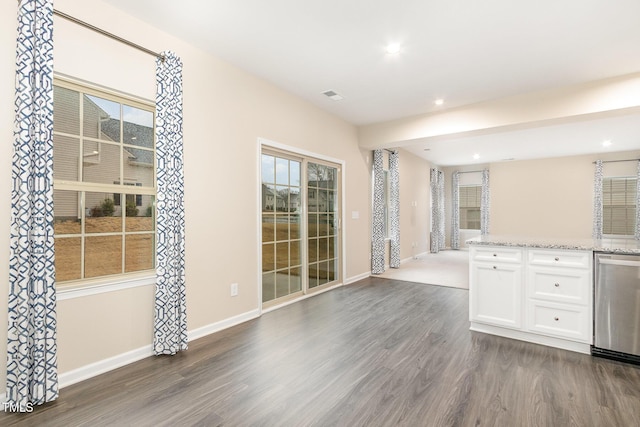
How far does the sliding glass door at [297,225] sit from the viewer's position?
3953mm

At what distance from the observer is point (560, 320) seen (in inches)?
109

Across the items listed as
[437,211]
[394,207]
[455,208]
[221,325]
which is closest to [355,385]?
[221,325]

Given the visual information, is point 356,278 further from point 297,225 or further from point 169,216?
point 169,216

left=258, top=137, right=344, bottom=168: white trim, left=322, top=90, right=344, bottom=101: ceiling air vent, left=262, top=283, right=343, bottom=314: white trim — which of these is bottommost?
left=262, top=283, right=343, bottom=314: white trim

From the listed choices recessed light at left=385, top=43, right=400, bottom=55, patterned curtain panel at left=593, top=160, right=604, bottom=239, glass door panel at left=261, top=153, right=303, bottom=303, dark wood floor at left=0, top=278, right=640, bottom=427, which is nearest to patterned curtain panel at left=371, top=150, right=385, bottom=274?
glass door panel at left=261, top=153, right=303, bottom=303

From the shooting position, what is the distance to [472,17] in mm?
2568

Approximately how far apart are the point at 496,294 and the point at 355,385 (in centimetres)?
180

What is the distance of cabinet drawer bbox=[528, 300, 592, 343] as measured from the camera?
2678 mm

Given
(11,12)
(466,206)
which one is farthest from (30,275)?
(466,206)

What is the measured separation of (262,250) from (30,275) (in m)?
2.20

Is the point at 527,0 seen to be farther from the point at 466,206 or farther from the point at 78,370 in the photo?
the point at 466,206

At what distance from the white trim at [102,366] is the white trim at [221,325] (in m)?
0.41

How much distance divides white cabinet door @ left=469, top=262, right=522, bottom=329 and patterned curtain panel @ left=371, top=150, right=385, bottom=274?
2.89 metres

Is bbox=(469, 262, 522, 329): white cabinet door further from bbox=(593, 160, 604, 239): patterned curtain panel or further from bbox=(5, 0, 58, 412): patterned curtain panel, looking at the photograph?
bbox=(593, 160, 604, 239): patterned curtain panel
